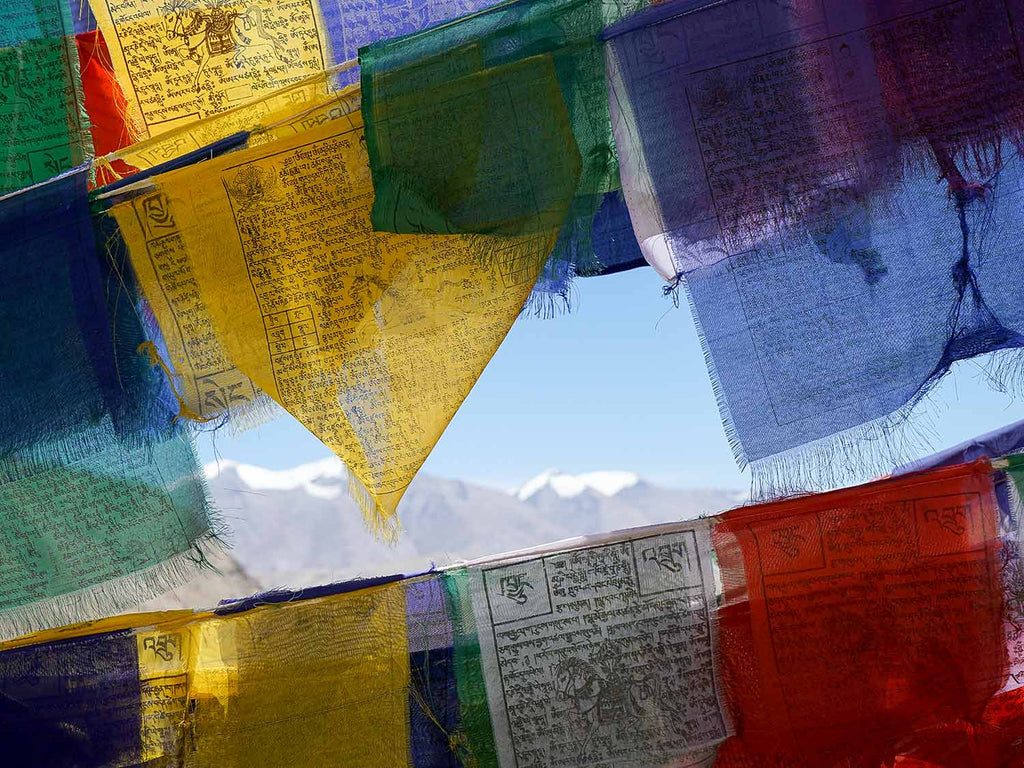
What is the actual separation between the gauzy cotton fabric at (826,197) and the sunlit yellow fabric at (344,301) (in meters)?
0.23

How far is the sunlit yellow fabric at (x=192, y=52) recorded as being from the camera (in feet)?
3.78

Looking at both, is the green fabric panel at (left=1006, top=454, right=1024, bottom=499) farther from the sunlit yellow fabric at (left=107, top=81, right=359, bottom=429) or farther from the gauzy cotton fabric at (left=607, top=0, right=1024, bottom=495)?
the sunlit yellow fabric at (left=107, top=81, right=359, bottom=429)

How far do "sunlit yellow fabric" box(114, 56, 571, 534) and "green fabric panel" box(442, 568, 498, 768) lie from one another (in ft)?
0.41

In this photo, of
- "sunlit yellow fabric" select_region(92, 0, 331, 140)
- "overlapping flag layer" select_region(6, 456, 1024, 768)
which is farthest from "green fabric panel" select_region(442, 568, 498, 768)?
"sunlit yellow fabric" select_region(92, 0, 331, 140)

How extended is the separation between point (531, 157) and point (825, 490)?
1.61 feet

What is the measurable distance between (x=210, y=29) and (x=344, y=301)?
439 mm

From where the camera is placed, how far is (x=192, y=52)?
45.4 inches

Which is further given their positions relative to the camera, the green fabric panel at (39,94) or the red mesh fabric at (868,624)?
→ the green fabric panel at (39,94)

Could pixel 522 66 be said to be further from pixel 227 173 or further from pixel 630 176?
pixel 227 173

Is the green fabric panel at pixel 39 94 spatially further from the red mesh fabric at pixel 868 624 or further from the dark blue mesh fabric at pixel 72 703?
the red mesh fabric at pixel 868 624

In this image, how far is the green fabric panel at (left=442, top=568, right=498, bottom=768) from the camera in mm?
1011

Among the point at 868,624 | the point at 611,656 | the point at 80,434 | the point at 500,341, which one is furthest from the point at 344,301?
the point at 868,624

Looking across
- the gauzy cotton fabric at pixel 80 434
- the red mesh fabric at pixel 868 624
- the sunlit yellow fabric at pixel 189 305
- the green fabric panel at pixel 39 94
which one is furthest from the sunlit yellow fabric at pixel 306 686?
the green fabric panel at pixel 39 94

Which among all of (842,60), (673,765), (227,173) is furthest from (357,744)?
(842,60)
